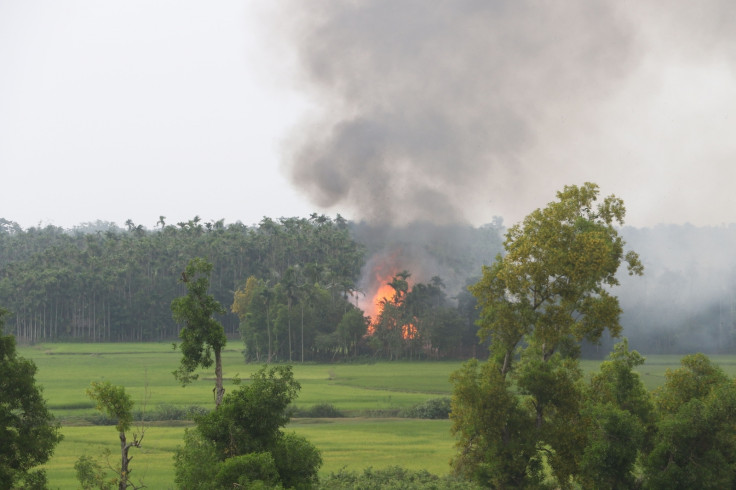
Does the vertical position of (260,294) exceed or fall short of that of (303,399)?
it exceeds it

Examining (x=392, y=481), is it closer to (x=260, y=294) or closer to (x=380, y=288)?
(x=260, y=294)

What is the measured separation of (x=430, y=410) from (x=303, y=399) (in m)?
13.5

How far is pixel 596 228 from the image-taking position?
Result: 3481cm

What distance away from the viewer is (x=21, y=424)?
27.6 m

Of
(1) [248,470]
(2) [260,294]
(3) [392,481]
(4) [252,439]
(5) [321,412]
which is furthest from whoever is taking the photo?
(2) [260,294]

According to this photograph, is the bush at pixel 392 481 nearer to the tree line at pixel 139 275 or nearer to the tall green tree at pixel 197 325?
the tall green tree at pixel 197 325

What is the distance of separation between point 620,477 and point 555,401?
358 centimetres

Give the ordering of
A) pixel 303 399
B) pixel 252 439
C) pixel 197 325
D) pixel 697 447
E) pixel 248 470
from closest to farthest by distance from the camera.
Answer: pixel 248 470 < pixel 252 439 < pixel 197 325 < pixel 697 447 < pixel 303 399

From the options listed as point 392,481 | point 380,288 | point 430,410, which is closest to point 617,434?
point 392,481

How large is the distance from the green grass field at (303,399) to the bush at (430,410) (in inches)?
81.2

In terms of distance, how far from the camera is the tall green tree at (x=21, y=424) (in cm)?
2670

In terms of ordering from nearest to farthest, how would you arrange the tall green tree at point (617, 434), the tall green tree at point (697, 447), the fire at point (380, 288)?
the tall green tree at point (697, 447)
the tall green tree at point (617, 434)
the fire at point (380, 288)

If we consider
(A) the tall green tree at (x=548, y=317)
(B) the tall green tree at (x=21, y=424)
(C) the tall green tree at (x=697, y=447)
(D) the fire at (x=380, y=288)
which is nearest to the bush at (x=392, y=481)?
(A) the tall green tree at (x=548, y=317)

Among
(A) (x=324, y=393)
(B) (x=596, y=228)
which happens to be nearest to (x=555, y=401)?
(B) (x=596, y=228)
